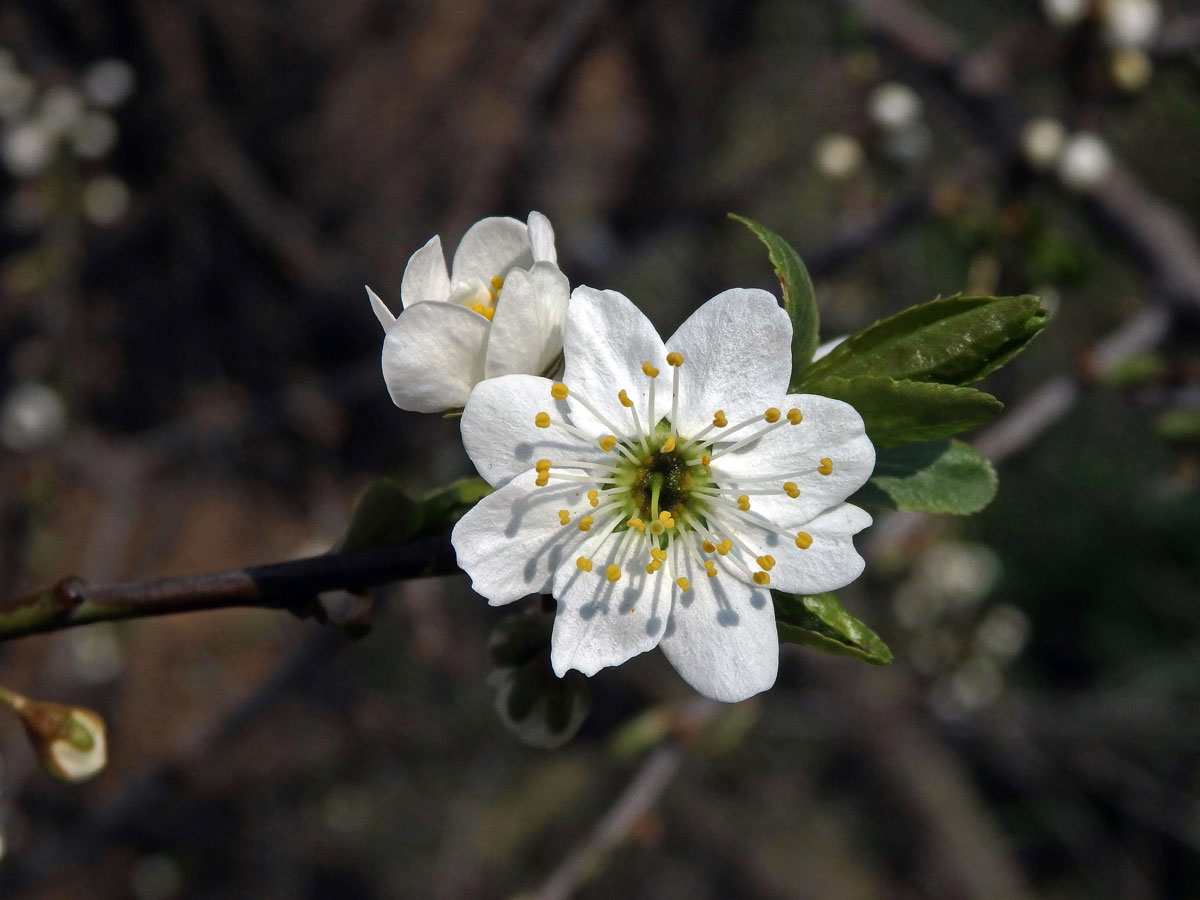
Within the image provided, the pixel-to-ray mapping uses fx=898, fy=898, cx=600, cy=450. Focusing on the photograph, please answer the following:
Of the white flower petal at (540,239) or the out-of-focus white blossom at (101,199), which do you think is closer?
the white flower petal at (540,239)

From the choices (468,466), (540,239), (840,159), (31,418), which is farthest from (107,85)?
(540,239)

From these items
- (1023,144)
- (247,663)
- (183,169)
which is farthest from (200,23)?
(1023,144)

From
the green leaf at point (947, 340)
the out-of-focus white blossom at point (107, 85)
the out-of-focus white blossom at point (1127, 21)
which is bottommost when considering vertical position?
the out-of-focus white blossom at point (107, 85)

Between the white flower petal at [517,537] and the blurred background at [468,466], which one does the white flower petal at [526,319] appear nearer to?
the white flower petal at [517,537]

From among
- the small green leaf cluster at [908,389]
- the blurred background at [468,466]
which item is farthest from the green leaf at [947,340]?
the blurred background at [468,466]

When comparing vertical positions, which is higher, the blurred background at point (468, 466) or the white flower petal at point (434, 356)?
the white flower petal at point (434, 356)

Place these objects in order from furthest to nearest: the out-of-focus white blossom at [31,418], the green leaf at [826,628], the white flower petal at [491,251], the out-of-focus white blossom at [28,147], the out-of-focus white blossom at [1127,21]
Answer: the out-of-focus white blossom at [31,418] < the out-of-focus white blossom at [28,147] < the out-of-focus white blossom at [1127,21] < the white flower petal at [491,251] < the green leaf at [826,628]

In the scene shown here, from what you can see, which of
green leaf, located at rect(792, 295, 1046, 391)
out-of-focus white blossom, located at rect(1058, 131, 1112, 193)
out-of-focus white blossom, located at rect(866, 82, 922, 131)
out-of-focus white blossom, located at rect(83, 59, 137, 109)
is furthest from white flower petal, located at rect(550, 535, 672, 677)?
out-of-focus white blossom, located at rect(83, 59, 137, 109)

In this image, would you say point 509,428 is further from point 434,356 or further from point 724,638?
point 724,638
